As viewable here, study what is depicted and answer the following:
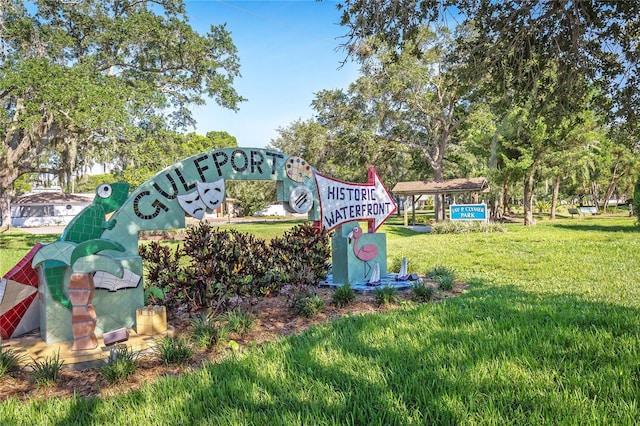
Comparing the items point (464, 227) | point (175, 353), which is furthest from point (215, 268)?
point (464, 227)

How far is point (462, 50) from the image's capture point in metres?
5.91

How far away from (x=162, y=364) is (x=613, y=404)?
11.8 ft

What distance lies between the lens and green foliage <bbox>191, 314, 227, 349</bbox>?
421 cm

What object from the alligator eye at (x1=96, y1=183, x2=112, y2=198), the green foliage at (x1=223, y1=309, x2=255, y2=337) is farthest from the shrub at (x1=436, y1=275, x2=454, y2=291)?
the alligator eye at (x1=96, y1=183, x2=112, y2=198)

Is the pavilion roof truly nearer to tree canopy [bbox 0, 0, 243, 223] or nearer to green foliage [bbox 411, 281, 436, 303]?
tree canopy [bbox 0, 0, 243, 223]

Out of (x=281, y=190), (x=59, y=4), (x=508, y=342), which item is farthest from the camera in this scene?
(x=59, y=4)

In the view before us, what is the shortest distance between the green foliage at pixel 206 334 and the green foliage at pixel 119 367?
25.8 inches

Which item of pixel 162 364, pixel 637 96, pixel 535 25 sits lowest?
pixel 162 364

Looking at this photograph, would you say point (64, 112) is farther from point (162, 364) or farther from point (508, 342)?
point (508, 342)

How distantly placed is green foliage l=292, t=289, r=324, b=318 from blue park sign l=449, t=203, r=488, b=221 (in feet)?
51.1

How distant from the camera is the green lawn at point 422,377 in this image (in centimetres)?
256

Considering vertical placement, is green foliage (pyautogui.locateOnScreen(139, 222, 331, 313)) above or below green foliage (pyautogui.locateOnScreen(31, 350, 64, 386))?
above

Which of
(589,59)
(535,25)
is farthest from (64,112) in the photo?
(589,59)

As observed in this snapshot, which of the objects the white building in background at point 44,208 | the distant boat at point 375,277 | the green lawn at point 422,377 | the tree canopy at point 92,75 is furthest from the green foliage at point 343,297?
the white building in background at point 44,208
